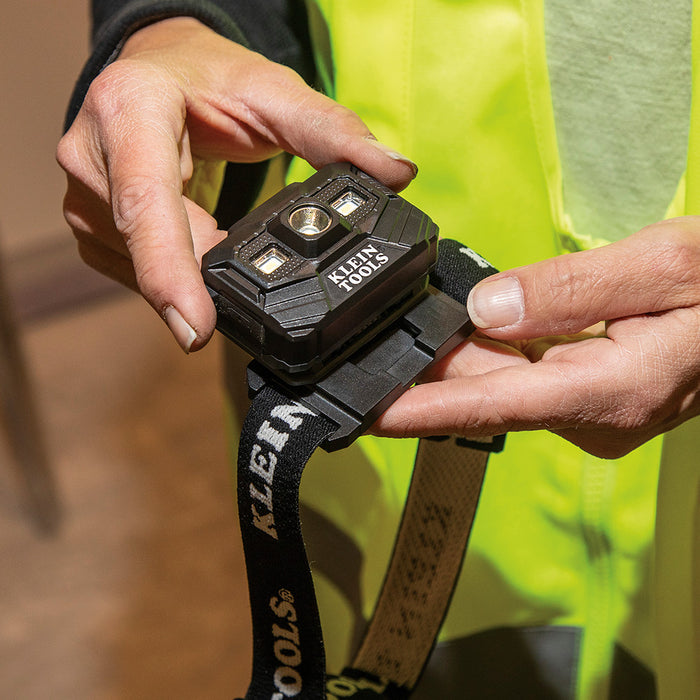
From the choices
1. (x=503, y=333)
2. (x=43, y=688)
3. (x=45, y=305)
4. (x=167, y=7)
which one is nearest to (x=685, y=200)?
(x=503, y=333)

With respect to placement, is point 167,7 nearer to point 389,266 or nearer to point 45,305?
point 389,266

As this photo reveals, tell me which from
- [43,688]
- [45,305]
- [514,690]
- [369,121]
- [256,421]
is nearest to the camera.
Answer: [256,421]

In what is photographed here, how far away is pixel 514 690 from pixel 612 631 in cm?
12

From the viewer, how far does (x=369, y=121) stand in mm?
707

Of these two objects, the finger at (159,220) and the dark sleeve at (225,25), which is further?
the dark sleeve at (225,25)

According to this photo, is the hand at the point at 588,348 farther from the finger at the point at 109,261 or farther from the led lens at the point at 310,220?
the finger at the point at 109,261

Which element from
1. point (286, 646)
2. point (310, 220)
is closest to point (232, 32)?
point (310, 220)

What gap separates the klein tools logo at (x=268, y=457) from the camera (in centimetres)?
56

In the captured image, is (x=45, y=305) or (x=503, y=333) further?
(x=45, y=305)

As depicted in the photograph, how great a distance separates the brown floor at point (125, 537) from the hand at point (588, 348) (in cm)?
96

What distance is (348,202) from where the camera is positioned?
63 cm

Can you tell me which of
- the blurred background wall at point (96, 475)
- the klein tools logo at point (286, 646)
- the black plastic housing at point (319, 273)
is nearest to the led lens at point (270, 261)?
the black plastic housing at point (319, 273)

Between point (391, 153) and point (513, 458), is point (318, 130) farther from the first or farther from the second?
point (513, 458)

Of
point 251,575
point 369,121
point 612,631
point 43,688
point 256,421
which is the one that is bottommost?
point 43,688
